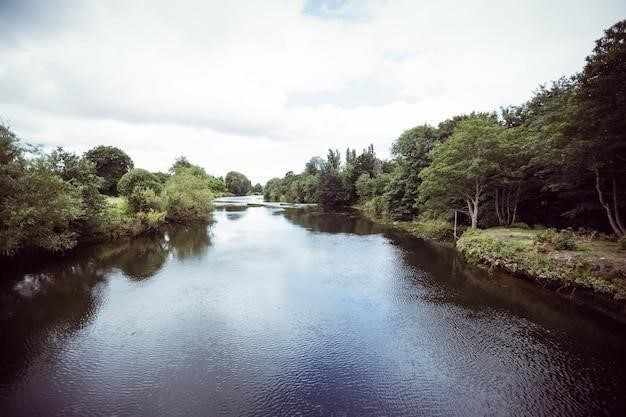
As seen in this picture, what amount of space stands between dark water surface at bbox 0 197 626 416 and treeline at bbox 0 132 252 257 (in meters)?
2.73

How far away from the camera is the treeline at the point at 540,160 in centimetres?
1625

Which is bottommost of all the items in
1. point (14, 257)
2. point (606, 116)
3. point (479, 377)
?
point (479, 377)

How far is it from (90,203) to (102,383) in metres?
22.2

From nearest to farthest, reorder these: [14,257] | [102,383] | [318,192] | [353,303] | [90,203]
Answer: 1. [102,383]
2. [353,303]
3. [14,257]
4. [90,203]
5. [318,192]

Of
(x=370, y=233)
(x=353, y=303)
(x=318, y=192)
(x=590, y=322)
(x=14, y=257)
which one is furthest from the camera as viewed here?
(x=318, y=192)

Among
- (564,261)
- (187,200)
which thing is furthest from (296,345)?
(187,200)

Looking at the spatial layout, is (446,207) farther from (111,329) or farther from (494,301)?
(111,329)

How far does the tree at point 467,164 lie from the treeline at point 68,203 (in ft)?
93.9

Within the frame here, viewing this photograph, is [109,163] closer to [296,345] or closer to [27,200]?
[27,200]

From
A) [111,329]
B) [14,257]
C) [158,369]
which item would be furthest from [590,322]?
[14,257]

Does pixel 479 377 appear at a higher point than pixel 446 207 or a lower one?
lower

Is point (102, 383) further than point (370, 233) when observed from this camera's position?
No

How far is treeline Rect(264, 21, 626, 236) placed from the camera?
16250 mm

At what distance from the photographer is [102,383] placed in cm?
903
